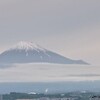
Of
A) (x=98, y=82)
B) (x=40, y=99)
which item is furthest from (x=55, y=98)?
(x=98, y=82)

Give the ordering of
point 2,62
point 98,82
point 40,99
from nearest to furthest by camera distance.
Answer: point 40,99, point 98,82, point 2,62

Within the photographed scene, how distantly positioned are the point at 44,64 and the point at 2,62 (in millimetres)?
8324

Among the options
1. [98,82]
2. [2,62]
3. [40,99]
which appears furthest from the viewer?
[2,62]

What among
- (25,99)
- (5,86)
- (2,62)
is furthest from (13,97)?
(2,62)

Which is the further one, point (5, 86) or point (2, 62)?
point (2, 62)

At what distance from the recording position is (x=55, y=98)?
102 meters

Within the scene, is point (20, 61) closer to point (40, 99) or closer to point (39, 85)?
point (39, 85)

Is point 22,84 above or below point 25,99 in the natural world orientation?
above

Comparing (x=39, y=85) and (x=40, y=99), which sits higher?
(x=39, y=85)

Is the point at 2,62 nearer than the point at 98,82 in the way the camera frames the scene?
No

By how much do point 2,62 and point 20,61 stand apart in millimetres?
6548

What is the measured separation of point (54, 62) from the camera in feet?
586

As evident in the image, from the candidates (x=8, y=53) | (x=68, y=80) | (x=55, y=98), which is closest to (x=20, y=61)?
(x=8, y=53)

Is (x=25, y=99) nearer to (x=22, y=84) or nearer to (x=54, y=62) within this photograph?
(x=22, y=84)
